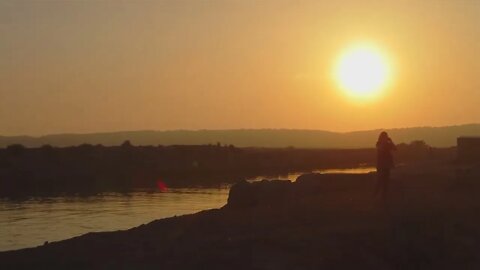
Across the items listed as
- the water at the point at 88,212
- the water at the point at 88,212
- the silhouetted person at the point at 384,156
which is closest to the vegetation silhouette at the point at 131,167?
the water at the point at 88,212

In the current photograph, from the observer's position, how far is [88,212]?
36.6 m

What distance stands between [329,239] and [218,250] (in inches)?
84.0

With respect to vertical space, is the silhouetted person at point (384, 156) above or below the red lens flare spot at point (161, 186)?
above

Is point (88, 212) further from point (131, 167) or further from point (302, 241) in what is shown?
point (131, 167)

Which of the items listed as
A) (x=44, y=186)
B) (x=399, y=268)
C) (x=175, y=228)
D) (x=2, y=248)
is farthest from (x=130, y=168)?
(x=399, y=268)

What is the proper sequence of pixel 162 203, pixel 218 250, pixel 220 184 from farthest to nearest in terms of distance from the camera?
pixel 220 184
pixel 162 203
pixel 218 250

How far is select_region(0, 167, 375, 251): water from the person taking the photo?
2910cm

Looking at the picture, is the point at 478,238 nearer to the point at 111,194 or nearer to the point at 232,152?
the point at 111,194

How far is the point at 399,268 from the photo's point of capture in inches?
566

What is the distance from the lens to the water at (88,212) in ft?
95.5

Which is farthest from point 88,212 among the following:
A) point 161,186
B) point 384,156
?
point 384,156

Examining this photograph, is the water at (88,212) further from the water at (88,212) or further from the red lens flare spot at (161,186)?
the red lens flare spot at (161,186)

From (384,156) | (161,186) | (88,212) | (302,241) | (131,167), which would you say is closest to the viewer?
(302,241)

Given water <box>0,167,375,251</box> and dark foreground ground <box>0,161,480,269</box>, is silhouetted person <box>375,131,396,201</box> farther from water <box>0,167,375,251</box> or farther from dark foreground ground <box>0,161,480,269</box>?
water <box>0,167,375,251</box>
